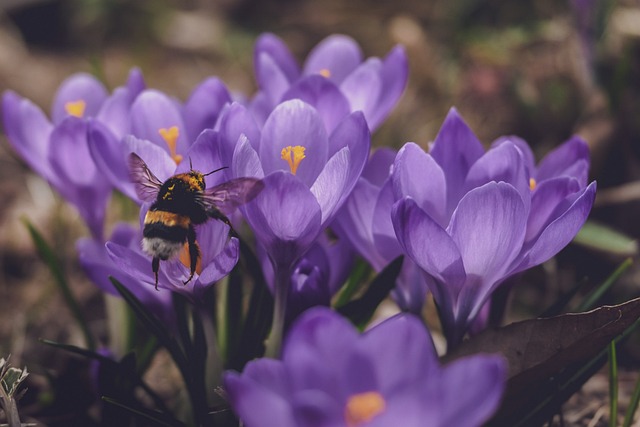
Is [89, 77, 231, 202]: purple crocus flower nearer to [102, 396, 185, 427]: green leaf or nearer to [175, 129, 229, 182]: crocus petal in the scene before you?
[175, 129, 229, 182]: crocus petal

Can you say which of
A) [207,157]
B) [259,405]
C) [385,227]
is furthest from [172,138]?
[259,405]

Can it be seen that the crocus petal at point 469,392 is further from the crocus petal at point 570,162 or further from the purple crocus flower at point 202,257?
the crocus petal at point 570,162

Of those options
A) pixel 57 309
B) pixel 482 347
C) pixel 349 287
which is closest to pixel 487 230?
pixel 482 347

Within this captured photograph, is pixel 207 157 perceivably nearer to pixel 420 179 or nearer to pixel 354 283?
pixel 420 179

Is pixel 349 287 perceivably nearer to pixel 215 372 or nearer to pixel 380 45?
pixel 215 372

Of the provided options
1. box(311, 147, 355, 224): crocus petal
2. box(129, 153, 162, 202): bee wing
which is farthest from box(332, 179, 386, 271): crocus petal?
box(129, 153, 162, 202): bee wing

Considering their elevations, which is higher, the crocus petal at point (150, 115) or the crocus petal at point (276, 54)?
the crocus petal at point (276, 54)

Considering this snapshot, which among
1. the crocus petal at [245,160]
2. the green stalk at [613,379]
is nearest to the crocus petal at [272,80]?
the crocus petal at [245,160]
